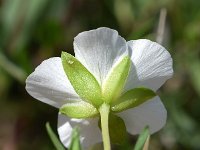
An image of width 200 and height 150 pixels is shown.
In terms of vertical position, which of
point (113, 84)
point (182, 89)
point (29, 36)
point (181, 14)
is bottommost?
point (182, 89)

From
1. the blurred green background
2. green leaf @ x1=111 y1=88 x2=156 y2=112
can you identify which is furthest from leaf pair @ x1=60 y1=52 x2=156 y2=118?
the blurred green background

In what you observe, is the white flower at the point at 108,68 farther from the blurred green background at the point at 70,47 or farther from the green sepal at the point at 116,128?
the blurred green background at the point at 70,47

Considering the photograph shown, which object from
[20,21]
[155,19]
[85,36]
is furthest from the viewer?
[20,21]

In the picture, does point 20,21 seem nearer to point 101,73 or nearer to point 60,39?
point 60,39

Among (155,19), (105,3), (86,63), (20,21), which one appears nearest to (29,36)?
(20,21)

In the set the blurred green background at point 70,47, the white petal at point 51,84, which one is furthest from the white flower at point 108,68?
the blurred green background at point 70,47

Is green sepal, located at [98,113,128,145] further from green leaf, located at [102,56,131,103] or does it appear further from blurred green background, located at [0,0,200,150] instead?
blurred green background, located at [0,0,200,150]

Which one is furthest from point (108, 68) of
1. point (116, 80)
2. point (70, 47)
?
point (70, 47)
